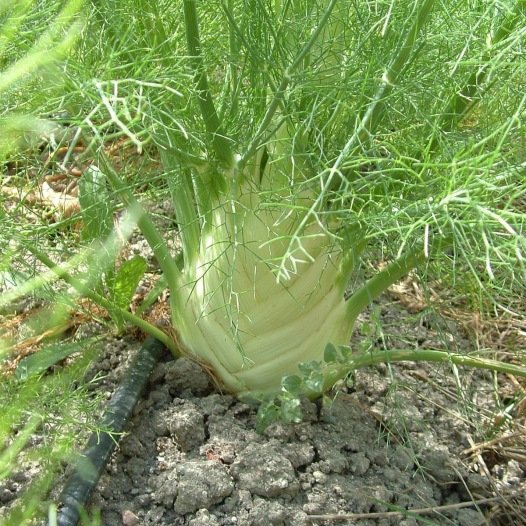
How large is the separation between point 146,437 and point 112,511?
119 millimetres

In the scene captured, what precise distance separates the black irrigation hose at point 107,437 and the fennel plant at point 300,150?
0.14ft

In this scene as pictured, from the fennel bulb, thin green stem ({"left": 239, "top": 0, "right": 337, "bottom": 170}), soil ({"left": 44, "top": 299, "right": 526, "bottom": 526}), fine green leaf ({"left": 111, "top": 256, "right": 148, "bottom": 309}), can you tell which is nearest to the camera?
thin green stem ({"left": 239, "top": 0, "right": 337, "bottom": 170})

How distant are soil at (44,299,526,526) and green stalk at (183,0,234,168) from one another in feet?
0.96

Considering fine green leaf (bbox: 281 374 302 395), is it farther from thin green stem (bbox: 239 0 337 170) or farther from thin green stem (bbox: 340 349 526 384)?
thin green stem (bbox: 239 0 337 170)

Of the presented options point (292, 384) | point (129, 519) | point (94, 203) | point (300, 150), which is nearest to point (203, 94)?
point (300, 150)

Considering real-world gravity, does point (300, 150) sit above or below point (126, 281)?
above

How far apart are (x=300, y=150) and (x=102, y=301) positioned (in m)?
0.33

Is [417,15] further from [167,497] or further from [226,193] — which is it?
[167,497]

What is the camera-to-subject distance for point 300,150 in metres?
1.04

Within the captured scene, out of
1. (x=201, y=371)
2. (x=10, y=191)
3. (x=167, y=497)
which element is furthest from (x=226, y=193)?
(x=10, y=191)

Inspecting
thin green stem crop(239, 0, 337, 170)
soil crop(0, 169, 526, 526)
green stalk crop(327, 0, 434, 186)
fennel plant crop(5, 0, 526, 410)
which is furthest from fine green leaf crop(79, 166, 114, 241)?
green stalk crop(327, 0, 434, 186)

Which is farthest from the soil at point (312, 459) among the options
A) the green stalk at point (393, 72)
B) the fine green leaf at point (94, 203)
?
the green stalk at point (393, 72)

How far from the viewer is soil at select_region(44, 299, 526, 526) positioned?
0.96 m

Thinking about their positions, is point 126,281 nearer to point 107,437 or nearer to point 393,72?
point 107,437
